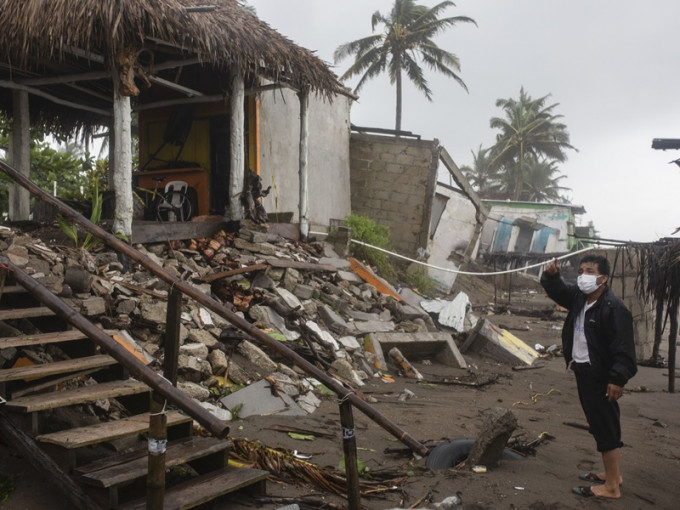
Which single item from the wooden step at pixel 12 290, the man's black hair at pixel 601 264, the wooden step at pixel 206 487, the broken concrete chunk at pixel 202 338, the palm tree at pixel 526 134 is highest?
the palm tree at pixel 526 134

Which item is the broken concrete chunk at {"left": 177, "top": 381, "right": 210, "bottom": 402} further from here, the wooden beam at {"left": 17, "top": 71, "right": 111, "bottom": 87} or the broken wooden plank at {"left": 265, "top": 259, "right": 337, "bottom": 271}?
the wooden beam at {"left": 17, "top": 71, "right": 111, "bottom": 87}

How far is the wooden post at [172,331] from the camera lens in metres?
3.90

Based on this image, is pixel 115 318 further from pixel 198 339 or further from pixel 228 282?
pixel 228 282

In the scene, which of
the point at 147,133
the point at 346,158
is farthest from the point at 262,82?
the point at 346,158

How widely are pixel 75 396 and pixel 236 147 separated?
6580 millimetres

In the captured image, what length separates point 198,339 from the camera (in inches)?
241

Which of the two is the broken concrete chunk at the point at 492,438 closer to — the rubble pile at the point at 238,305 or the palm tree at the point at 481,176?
the rubble pile at the point at 238,305

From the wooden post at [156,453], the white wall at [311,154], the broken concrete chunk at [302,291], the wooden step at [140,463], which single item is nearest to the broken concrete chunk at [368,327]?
the broken concrete chunk at [302,291]

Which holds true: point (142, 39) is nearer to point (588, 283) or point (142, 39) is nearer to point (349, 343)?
point (349, 343)

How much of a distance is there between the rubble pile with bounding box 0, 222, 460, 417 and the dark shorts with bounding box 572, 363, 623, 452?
109 inches

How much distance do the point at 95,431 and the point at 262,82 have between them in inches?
382

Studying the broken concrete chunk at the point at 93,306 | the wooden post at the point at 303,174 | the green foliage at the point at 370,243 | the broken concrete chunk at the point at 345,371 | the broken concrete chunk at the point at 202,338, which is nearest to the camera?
the broken concrete chunk at the point at 93,306

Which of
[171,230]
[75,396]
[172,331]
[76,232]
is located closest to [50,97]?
[171,230]

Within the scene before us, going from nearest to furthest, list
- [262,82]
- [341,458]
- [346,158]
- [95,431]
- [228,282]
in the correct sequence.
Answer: [95,431] → [341,458] → [228,282] → [262,82] → [346,158]
